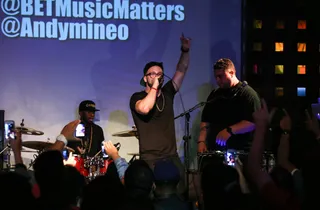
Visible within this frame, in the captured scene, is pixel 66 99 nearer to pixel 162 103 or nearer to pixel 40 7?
pixel 40 7

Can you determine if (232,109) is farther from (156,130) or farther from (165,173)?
(165,173)

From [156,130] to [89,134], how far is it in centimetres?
252

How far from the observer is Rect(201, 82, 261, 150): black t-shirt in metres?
6.16

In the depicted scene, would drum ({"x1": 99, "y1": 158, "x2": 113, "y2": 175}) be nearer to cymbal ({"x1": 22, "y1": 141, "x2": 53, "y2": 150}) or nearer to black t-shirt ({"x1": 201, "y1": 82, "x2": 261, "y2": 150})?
cymbal ({"x1": 22, "y1": 141, "x2": 53, "y2": 150})

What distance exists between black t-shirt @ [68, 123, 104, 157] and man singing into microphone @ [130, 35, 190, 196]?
2.37 metres

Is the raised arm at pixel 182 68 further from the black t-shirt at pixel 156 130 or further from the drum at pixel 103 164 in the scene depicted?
the drum at pixel 103 164

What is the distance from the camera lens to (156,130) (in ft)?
17.9

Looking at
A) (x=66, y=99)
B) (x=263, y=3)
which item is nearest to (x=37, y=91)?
(x=66, y=99)

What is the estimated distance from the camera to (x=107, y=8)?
7887 mm

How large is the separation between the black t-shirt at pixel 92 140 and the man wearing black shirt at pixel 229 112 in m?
1.90

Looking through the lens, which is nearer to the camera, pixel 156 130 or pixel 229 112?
pixel 156 130

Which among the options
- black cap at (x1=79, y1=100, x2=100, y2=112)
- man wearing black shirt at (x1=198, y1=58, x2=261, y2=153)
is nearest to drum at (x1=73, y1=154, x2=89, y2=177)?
black cap at (x1=79, y1=100, x2=100, y2=112)

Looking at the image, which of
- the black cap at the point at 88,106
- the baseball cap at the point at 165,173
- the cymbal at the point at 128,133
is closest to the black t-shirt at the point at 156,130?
the baseball cap at the point at 165,173

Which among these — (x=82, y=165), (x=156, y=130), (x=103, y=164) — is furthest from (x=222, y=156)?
(x=82, y=165)
